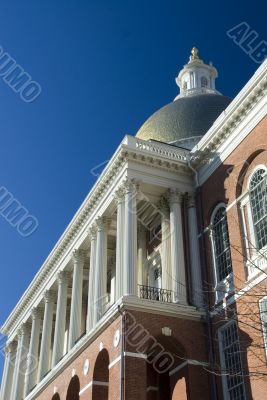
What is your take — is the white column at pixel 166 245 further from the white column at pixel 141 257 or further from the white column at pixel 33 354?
the white column at pixel 33 354

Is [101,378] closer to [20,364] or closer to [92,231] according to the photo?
[92,231]

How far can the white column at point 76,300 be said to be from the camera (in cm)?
3006

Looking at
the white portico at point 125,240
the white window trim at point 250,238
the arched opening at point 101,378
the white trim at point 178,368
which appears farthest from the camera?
the white portico at point 125,240

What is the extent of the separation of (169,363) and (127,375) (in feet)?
12.8

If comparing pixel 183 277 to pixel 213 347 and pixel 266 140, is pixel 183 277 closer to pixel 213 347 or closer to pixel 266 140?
pixel 213 347

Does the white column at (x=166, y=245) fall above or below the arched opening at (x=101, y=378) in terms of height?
above

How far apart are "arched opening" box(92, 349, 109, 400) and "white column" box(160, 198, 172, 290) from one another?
422cm

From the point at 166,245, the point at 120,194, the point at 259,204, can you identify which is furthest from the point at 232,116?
the point at 166,245

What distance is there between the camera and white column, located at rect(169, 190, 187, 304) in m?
25.4

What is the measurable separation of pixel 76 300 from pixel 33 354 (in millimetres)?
9317

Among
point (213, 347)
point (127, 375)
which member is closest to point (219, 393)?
point (213, 347)

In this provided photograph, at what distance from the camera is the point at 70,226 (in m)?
33.7

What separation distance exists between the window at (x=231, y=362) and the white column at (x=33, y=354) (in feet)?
56.8

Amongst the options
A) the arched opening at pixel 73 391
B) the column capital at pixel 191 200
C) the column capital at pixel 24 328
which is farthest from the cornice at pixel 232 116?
the column capital at pixel 24 328
